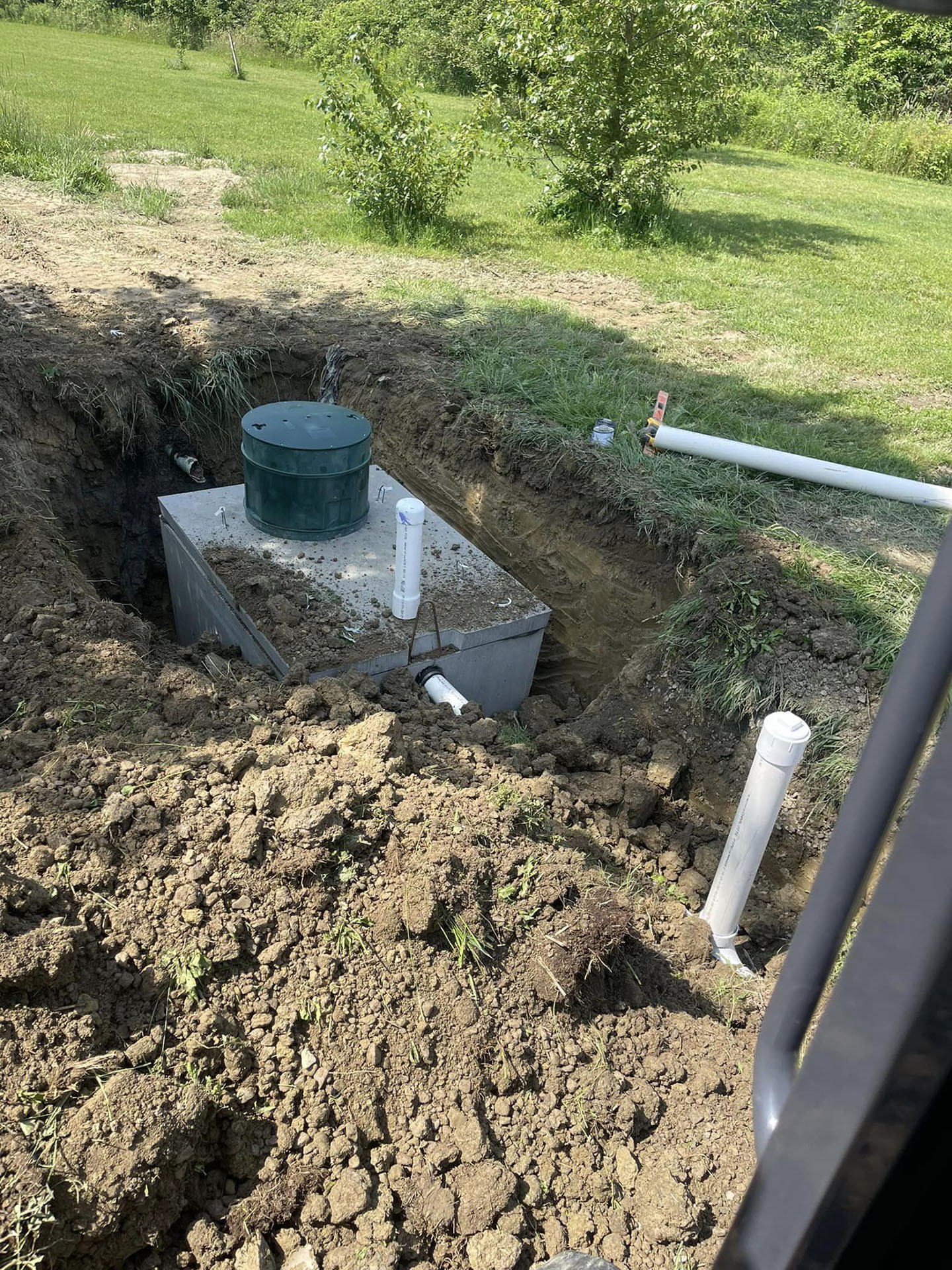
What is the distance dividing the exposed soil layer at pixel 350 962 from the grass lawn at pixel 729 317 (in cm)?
91

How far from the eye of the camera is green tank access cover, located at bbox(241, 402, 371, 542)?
423 cm

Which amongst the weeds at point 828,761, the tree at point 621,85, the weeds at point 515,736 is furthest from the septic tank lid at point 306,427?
the tree at point 621,85

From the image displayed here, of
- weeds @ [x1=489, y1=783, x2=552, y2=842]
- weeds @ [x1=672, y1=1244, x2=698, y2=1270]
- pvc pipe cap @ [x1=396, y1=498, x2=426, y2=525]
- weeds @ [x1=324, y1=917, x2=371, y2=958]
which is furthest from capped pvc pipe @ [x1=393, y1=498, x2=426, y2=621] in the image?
weeds @ [x1=672, y1=1244, x2=698, y2=1270]

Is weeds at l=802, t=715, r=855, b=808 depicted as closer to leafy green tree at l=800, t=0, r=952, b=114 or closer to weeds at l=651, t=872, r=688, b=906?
weeds at l=651, t=872, r=688, b=906

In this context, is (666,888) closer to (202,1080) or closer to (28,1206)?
(202,1080)

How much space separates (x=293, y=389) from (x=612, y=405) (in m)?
A: 2.23

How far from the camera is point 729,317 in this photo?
746cm

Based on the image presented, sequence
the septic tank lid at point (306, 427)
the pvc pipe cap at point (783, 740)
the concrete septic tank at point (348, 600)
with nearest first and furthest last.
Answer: the pvc pipe cap at point (783, 740), the concrete septic tank at point (348, 600), the septic tank lid at point (306, 427)

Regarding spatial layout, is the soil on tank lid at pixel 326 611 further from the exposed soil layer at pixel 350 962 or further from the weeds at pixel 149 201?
the weeds at pixel 149 201

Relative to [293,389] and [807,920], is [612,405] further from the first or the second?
[807,920]

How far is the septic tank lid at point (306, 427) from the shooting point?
4223 millimetres

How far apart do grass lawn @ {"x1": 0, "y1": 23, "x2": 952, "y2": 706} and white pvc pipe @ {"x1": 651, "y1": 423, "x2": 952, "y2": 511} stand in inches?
3.2

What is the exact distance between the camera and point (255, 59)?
2472 cm

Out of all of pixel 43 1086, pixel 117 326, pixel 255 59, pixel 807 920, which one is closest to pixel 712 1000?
pixel 43 1086
